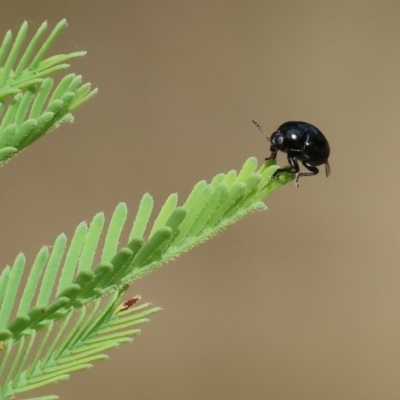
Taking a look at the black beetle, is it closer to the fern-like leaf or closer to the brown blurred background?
the fern-like leaf

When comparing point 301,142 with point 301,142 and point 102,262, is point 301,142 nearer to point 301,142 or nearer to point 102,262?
point 301,142

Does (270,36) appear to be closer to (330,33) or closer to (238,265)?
(330,33)

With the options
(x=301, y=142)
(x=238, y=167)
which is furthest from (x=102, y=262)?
(x=238, y=167)

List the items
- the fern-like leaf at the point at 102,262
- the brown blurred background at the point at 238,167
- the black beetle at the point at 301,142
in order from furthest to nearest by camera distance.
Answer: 1. the brown blurred background at the point at 238,167
2. the black beetle at the point at 301,142
3. the fern-like leaf at the point at 102,262

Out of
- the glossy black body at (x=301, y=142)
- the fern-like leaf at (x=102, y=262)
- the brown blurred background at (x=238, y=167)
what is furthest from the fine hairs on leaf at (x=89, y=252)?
the brown blurred background at (x=238, y=167)

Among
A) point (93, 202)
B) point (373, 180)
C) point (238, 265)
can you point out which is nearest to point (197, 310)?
point (238, 265)

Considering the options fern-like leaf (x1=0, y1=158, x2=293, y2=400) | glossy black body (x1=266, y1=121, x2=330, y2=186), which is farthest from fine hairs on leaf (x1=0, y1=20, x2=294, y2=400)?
glossy black body (x1=266, y1=121, x2=330, y2=186)

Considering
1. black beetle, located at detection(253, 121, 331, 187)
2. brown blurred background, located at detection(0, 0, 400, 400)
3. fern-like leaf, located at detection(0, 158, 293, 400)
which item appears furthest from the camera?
brown blurred background, located at detection(0, 0, 400, 400)

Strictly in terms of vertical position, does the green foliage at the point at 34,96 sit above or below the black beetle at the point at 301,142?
below

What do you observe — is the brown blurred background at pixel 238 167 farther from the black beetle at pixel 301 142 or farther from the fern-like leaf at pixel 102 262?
the fern-like leaf at pixel 102 262
